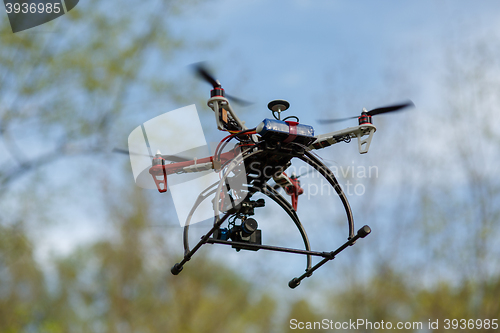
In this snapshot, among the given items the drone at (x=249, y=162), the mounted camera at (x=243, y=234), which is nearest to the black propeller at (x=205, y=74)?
the drone at (x=249, y=162)

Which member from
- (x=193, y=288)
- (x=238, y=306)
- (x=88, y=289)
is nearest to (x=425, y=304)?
(x=238, y=306)

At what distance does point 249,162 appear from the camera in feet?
14.1

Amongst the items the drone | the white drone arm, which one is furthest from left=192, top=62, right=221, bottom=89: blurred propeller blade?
the white drone arm

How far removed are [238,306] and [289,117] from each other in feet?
53.1

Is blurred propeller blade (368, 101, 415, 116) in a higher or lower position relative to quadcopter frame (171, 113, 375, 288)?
higher

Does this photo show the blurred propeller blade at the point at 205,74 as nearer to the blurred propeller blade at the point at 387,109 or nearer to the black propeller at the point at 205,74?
the black propeller at the point at 205,74

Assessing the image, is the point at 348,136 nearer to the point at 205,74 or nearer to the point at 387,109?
the point at 387,109

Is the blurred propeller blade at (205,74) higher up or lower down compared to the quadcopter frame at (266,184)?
higher up

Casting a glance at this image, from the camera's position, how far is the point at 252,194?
455 centimetres

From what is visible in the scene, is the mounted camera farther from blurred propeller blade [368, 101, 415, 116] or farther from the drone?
blurred propeller blade [368, 101, 415, 116]

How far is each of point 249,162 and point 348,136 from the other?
103cm

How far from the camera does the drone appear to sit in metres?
3.97

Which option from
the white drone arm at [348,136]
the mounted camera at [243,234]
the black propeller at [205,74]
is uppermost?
the black propeller at [205,74]

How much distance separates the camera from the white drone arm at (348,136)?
14.3 ft
